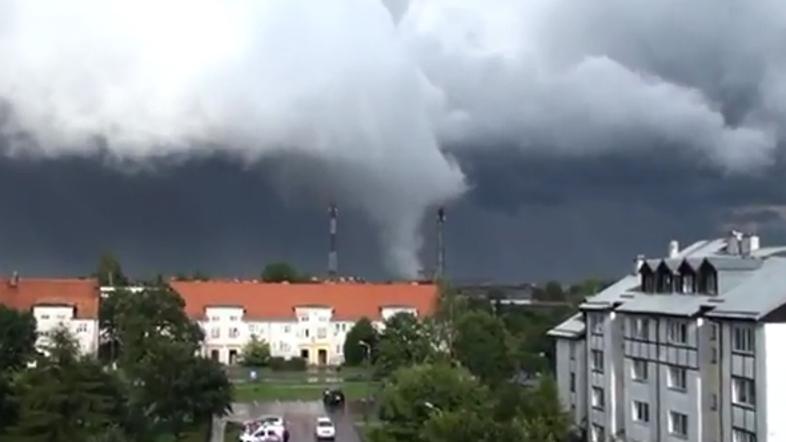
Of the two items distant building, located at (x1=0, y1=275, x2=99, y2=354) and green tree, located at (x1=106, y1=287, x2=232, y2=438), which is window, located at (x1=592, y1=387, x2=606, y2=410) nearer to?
green tree, located at (x1=106, y1=287, x2=232, y2=438)

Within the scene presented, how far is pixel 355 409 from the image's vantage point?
8119cm

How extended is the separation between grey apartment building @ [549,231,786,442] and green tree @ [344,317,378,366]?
68.7m

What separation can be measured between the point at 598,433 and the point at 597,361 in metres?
3.37

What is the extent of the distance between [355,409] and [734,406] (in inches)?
1591

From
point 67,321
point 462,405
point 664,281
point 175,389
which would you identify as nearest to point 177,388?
point 175,389

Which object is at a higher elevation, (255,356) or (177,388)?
(177,388)

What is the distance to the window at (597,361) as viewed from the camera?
188 feet

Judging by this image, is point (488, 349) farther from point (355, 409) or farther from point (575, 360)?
point (575, 360)

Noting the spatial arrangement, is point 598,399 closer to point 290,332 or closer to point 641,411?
point 641,411

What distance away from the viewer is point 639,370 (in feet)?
174

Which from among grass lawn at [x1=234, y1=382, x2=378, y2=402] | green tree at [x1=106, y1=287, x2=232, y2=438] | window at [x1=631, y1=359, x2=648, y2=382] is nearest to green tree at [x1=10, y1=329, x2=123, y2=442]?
green tree at [x1=106, y1=287, x2=232, y2=438]

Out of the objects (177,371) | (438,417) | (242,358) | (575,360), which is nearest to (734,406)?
(438,417)

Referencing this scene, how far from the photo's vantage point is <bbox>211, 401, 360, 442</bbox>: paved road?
65.0 meters

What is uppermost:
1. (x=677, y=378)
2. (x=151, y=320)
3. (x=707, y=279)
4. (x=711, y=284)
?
(x=707, y=279)
